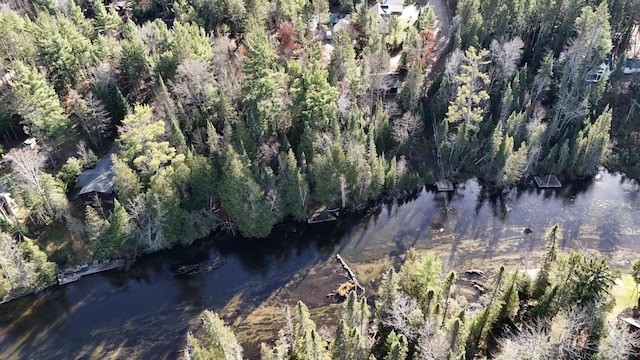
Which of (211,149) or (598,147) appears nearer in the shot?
(211,149)

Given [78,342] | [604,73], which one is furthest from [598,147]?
[78,342]

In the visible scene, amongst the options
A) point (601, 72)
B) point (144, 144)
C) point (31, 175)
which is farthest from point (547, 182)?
point (31, 175)

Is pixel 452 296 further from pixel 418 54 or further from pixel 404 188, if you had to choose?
pixel 418 54

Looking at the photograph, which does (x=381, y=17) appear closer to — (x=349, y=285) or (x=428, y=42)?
(x=428, y=42)

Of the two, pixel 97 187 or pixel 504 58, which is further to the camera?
pixel 504 58

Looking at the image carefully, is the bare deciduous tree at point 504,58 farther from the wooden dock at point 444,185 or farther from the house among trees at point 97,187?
the house among trees at point 97,187

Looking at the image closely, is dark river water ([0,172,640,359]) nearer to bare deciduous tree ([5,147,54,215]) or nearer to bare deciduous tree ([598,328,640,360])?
bare deciduous tree ([5,147,54,215])
